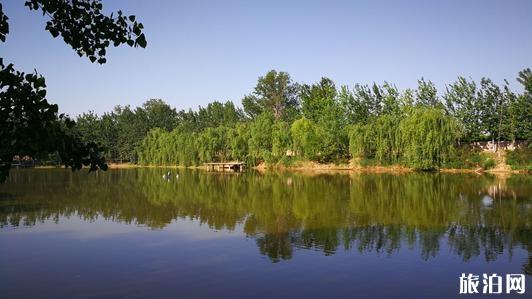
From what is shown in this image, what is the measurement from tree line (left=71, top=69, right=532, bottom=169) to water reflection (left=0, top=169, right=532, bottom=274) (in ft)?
39.0

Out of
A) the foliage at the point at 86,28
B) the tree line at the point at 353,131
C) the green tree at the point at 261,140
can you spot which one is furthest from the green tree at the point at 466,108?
the foliage at the point at 86,28

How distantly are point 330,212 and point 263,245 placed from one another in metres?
6.26

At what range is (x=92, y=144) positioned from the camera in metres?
3.67

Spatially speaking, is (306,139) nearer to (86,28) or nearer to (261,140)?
(261,140)

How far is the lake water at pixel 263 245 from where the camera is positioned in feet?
30.5

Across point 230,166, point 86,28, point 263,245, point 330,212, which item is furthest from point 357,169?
point 86,28

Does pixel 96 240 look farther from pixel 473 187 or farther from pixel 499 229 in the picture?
pixel 473 187

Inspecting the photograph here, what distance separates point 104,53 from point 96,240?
36.7 feet

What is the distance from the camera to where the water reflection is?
12961mm

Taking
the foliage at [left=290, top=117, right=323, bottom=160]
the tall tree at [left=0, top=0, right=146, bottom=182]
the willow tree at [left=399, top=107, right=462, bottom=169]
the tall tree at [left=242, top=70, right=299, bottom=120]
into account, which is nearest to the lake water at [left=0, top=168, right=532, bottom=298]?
the tall tree at [left=0, top=0, right=146, bottom=182]

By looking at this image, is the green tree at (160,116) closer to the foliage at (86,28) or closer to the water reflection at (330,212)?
the water reflection at (330,212)

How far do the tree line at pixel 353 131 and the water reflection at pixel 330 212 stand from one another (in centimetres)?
1188

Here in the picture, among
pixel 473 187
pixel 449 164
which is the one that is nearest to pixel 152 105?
pixel 449 164

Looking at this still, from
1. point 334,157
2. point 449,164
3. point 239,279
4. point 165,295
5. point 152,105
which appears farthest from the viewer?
point 152,105
